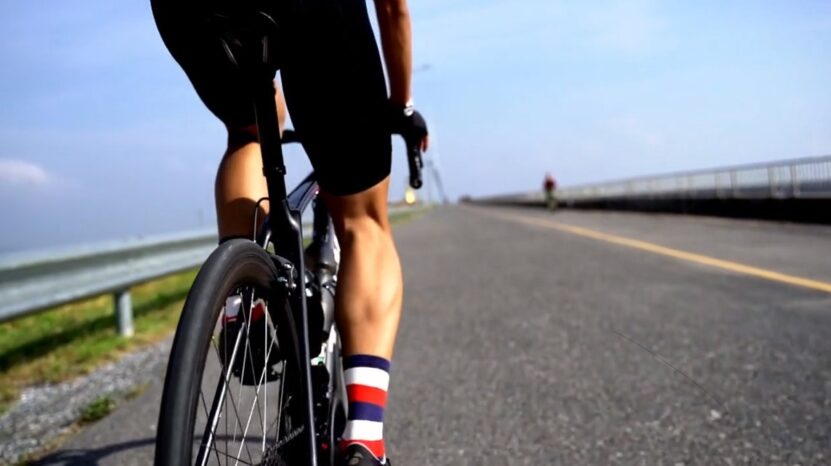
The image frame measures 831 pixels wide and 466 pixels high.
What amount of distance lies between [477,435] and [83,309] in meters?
6.09

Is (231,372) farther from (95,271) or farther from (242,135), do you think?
(95,271)

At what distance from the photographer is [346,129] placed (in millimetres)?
2039

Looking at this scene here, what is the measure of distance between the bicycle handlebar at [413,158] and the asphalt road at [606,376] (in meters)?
1.01

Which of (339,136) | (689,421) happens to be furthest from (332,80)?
(689,421)

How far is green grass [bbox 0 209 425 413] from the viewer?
4953mm

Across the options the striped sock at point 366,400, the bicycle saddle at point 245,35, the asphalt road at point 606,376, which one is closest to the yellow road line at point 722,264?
the asphalt road at point 606,376

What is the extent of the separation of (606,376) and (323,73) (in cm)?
254

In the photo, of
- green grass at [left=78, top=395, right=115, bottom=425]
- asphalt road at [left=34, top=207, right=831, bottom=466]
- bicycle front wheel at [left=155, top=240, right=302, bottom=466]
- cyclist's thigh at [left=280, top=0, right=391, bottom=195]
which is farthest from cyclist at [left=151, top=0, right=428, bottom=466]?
green grass at [left=78, top=395, right=115, bottom=425]

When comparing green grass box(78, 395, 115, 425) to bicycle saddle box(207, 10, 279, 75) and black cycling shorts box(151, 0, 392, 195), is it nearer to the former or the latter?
black cycling shorts box(151, 0, 392, 195)

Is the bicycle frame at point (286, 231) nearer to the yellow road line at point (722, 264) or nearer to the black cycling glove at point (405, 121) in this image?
the black cycling glove at point (405, 121)

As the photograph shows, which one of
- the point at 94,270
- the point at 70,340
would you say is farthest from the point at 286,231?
the point at 70,340

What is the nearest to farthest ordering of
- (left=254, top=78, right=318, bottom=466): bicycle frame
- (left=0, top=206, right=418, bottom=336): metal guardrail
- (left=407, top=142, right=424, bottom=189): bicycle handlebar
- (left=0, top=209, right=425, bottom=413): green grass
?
(left=254, top=78, right=318, bottom=466): bicycle frame → (left=407, top=142, right=424, bottom=189): bicycle handlebar → (left=0, top=206, right=418, bottom=336): metal guardrail → (left=0, top=209, right=425, bottom=413): green grass

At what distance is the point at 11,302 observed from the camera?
14.2 ft

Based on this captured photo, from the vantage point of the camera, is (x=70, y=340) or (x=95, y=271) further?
(x=70, y=340)
